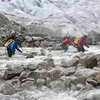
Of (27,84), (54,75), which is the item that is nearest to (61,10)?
(54,75)

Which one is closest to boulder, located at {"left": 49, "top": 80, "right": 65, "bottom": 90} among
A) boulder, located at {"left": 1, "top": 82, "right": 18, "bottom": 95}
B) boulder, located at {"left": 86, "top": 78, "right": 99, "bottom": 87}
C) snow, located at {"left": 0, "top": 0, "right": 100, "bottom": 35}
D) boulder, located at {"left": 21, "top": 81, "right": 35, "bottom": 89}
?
boulder, located at {"left": 21, "top": 81, "right": 35, "bottom": 89}

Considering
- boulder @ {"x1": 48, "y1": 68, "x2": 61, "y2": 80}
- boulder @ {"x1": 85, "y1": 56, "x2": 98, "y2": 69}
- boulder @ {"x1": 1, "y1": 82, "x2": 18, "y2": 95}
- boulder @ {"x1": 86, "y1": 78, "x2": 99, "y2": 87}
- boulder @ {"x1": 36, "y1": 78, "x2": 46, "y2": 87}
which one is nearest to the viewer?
boulder @ {"x1": 1, "y1": 82, "x2": 18, "y2": 95}

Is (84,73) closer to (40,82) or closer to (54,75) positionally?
(54,75)

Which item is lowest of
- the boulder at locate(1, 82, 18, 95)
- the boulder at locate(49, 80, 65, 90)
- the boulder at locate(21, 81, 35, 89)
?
the boulder at locate(21, 81, 35, 89)

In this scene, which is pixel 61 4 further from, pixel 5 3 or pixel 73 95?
pixel 73 95

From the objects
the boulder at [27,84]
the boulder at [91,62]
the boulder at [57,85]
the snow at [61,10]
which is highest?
the boulder at [57,85]

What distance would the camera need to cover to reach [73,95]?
6.85 metres

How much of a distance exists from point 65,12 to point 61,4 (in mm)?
4289

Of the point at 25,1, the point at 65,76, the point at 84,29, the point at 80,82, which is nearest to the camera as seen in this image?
the point at 80,82

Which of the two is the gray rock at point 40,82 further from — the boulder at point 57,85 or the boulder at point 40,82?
the boulder at point 57,85

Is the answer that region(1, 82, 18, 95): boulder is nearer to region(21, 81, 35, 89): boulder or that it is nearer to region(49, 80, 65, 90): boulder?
region(21, 81, 35, 89): boulder

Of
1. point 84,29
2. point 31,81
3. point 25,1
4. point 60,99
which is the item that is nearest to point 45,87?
point 31,81

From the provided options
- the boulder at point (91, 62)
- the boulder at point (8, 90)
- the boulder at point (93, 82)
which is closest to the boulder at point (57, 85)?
the boulder at point (93, 82)

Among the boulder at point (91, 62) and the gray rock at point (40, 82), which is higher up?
the gray rock at point (40, 82)
